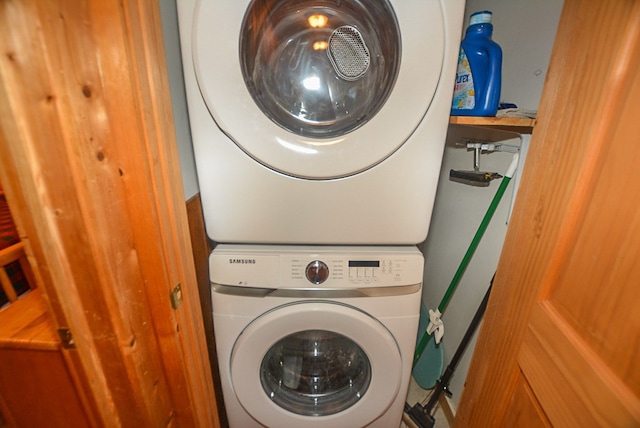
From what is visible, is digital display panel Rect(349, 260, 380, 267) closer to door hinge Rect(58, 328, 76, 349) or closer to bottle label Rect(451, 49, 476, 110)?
bottle label Rect(451, 49, 476, 110)

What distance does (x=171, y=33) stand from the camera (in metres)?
0.78

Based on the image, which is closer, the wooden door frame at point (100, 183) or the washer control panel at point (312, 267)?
the wooden door frame at point (100, 183)

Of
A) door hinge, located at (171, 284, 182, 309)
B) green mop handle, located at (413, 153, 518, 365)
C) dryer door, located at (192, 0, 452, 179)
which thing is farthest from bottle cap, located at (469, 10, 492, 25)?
door hinge, located at (171, 284, 182, 309)

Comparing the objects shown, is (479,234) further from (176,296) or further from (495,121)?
(176,296)

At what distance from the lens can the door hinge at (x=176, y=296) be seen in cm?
73

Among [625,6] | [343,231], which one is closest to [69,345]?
[343,231]

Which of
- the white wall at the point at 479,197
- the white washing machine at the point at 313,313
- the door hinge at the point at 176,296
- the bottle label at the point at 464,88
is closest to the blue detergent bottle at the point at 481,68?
the bottle label at the point at 464,88

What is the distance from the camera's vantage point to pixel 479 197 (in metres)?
1.15

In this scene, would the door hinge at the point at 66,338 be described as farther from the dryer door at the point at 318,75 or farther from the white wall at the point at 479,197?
the white wall at the point at 479,197

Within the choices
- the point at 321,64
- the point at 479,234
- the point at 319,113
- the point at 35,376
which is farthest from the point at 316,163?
the point at 35,376

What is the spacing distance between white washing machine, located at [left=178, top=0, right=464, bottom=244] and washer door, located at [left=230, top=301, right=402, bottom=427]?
25cm

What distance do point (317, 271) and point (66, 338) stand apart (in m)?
0.59

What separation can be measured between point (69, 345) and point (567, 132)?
103cm

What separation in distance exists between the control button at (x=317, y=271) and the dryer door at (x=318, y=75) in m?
0.27
